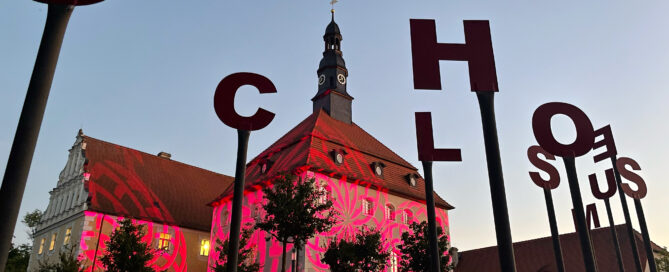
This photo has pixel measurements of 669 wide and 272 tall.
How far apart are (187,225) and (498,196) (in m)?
35.2

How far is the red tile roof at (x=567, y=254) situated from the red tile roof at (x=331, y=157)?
1206cm

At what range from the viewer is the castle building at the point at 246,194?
31516 millimetres

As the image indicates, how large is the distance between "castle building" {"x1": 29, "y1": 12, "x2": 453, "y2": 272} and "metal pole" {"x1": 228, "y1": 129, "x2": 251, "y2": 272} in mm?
18103

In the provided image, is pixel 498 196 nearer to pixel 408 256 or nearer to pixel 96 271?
pixel 408 256

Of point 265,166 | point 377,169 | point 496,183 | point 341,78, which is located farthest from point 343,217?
point 496,183

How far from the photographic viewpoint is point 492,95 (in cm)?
916

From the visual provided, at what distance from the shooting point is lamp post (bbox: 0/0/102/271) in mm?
5453

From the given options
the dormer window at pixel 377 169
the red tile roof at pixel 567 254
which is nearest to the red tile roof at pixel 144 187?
the dormer window at pixel 377 169

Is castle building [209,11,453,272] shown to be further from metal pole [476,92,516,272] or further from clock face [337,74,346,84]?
metal pole [476,92,516,272]

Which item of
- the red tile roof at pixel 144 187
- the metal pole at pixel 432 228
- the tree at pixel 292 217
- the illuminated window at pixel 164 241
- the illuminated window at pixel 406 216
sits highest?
the red tile roof at pixel 144 187

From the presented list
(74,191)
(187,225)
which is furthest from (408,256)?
(74,191)

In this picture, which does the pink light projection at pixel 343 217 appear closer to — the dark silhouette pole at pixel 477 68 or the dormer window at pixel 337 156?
the dormer window at pixel 337 156

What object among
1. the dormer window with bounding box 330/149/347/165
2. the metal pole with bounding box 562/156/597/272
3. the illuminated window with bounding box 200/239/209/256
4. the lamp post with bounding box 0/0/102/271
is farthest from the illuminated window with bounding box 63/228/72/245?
the metal pole with bounding box 562/156/597/272

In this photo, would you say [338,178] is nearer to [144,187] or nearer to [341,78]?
[341,78]
